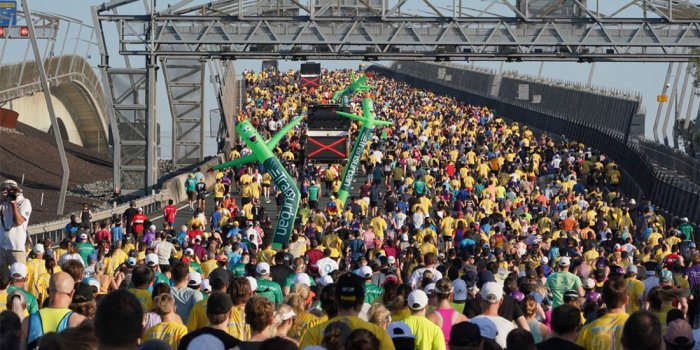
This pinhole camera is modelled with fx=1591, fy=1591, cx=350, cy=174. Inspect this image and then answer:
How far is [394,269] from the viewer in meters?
17.4

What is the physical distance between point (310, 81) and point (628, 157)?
169 feet

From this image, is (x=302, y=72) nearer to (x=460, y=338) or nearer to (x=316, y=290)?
(x=316, y=290)

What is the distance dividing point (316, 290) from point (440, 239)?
16239mm

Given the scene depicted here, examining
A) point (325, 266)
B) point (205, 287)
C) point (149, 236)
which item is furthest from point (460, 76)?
point (205, 287)

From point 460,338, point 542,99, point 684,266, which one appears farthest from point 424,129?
point 460,338

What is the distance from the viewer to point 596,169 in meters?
41.0

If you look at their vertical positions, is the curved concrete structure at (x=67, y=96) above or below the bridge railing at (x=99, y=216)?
below

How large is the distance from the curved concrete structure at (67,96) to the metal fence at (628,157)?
63.6 ft

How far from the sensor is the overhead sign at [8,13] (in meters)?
53.9

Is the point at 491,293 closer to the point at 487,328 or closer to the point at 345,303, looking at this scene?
the point at 487,328

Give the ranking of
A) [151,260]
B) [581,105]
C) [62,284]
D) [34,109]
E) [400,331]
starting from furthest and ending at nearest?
1. [34,109]
2. [581,105]
3. [151,260]
4. [62,284]
5. [400,331]

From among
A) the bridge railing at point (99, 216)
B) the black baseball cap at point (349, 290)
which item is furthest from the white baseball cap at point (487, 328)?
the bridge railing at point (99, 216)

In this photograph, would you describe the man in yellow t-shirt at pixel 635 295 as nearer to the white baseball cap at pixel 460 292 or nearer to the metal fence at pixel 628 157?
the white baseball cap at pixel 460 292

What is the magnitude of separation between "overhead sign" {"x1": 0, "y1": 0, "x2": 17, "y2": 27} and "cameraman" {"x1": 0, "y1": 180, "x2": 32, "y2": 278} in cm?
3783
